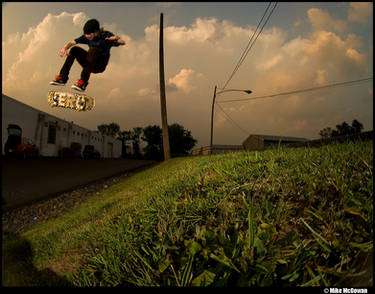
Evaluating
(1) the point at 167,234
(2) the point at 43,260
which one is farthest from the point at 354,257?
(2) the point at 43,260

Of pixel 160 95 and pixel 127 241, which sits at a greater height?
pixel 160 95

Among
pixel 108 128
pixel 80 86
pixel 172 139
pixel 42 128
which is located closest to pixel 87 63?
pixel 80 86

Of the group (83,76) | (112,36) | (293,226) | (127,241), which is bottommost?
(127,241)

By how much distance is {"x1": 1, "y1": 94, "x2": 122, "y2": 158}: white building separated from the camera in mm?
14781

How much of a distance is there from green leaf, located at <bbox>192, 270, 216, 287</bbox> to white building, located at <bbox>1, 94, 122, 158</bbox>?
17994 millimetres

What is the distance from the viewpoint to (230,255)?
1.42 metres

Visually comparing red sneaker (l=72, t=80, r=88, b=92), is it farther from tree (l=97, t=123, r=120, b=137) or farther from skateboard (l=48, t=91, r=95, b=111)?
tree (l=97, t=123, r=120, b=137)

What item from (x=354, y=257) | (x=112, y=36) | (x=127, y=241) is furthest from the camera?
(x=112, y=36)

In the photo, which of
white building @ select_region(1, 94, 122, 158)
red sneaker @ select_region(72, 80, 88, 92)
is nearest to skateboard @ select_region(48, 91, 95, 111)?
red sneaker @ select_region(72, 80, 88, 92)

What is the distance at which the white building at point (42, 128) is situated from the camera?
48.5 ft

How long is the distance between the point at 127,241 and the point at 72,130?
23536 millimetres

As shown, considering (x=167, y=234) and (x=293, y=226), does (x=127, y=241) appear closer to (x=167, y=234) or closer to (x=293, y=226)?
(x=167, y=234)

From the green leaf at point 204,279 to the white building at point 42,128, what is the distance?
17994mm

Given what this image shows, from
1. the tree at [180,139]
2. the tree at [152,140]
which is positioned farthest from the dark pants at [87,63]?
the tree at [180,139]
